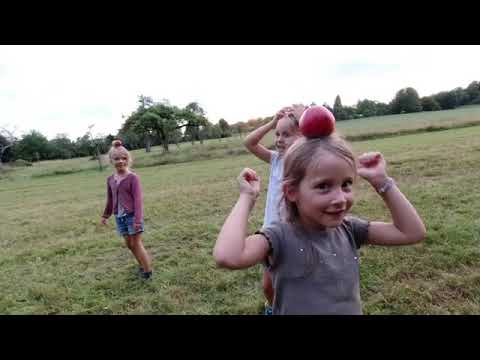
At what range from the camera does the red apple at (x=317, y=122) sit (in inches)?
48.1

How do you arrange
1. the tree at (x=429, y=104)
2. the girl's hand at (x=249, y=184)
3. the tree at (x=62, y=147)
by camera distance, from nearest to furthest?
1. the girl's hand at (x=249, y=184)
2. the tree at (x=429, y=104)
3. the tree at (x=62, y=147)

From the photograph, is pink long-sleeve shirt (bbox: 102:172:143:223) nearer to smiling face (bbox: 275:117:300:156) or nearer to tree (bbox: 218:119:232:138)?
smiling face (bbox: 275:117:300:156)

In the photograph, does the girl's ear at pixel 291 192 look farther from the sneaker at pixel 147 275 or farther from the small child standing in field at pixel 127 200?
the sneaker at pixel 147 275

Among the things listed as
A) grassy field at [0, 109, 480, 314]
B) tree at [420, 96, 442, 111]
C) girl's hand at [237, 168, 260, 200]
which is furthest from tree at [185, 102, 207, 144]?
girl's hand at [237, 168, 260, 200]

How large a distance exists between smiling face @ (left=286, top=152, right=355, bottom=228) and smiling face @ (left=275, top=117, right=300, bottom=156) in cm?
130

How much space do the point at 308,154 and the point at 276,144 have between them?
1.42 m

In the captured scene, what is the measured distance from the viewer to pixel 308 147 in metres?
1.23

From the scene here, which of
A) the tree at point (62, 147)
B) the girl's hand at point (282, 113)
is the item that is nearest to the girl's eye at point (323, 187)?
the girl's hand at point (282, 113)

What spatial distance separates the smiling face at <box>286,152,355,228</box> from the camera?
116 centimetres

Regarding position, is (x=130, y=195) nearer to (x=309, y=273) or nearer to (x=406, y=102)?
(x=309, y=273)

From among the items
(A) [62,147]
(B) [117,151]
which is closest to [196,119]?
(A) [62,147]

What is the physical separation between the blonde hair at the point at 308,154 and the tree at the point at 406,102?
37035 millimetres
